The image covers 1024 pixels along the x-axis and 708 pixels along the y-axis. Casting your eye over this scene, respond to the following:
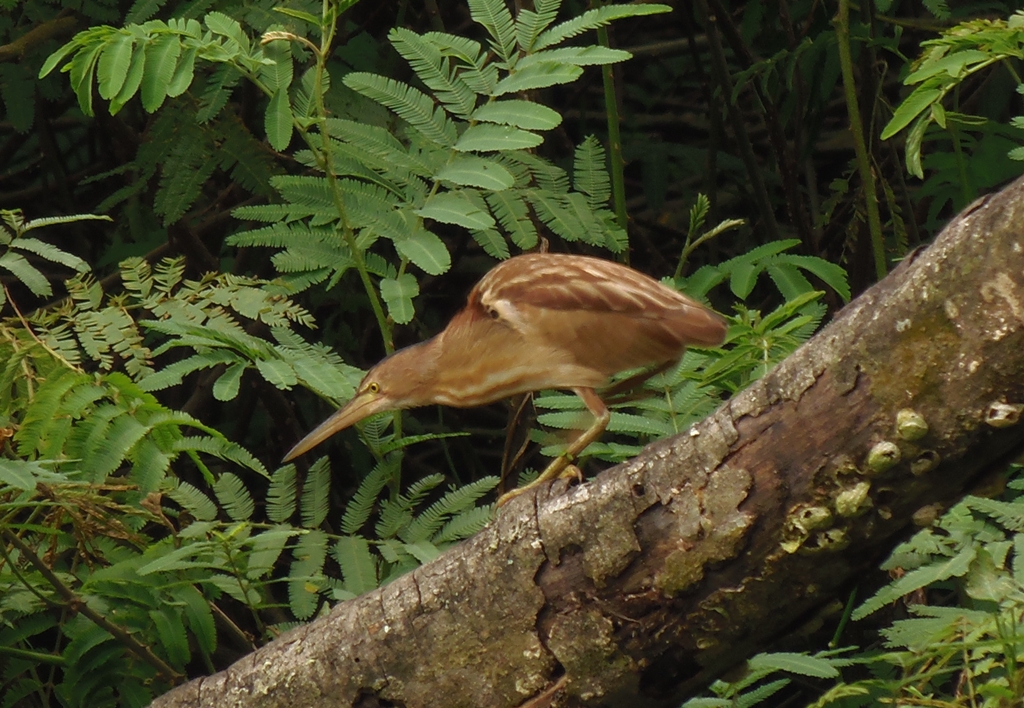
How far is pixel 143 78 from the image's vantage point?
2.96 metres

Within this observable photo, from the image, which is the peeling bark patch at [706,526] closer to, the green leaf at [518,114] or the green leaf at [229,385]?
the green leaf at [229,385]

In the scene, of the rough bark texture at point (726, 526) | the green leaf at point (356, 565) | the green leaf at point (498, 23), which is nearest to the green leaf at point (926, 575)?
the rough bark texture at point (726, 526)

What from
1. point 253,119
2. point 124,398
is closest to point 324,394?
point 124,398

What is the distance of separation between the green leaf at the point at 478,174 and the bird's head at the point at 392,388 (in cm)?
40

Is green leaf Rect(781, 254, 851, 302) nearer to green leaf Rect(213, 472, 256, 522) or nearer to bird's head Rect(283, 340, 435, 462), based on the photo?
bird's head Rect(283, 340, 435, 462)

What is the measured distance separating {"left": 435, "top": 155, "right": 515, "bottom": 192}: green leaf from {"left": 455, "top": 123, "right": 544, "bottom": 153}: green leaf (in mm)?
34

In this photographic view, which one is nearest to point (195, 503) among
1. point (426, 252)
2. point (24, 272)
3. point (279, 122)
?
point (24, 272)

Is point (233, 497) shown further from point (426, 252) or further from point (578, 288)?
point (578, 288)

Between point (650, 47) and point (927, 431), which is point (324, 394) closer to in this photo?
point (927, 431)

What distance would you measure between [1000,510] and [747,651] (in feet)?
2.24

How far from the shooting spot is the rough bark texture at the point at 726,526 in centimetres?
167

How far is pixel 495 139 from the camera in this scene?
3027 mm

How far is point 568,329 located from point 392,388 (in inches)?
25.2

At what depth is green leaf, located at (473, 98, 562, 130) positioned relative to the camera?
299 cm
